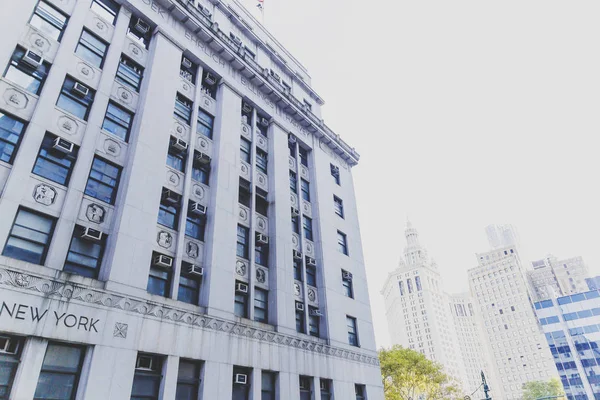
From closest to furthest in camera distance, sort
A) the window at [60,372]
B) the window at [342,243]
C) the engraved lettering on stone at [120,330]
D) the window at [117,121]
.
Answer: the window at [60,372], the engraved lettering on stone at [120,330], the window at [117,121], the window at [342,243]

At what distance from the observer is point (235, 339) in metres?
17.3

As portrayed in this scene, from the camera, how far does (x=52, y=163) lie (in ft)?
47.1

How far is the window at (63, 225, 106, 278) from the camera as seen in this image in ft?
44.9

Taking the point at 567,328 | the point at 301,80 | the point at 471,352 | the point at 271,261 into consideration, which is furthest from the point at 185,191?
the point at 471,352

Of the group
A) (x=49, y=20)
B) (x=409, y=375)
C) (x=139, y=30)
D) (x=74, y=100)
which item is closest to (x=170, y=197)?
(x=74, y=100)

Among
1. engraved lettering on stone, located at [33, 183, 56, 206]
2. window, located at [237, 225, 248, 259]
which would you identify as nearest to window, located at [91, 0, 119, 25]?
engraved lettering on stone, located at [33, 183, 56, 206]

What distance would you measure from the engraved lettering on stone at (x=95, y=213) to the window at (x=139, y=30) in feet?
34.0

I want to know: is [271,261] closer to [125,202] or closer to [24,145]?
[125,202]

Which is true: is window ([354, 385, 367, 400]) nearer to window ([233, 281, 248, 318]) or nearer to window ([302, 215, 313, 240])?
window ([233, 281, 248, 318])

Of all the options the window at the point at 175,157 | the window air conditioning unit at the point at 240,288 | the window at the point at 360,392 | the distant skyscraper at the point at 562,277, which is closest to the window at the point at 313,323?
the window at the point at 360,392

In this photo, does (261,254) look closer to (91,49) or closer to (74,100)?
(74,100)

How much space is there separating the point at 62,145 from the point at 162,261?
5871 mm

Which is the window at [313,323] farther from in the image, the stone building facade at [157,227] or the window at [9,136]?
the window at [9,136]

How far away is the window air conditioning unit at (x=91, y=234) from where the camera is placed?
1387 cm
